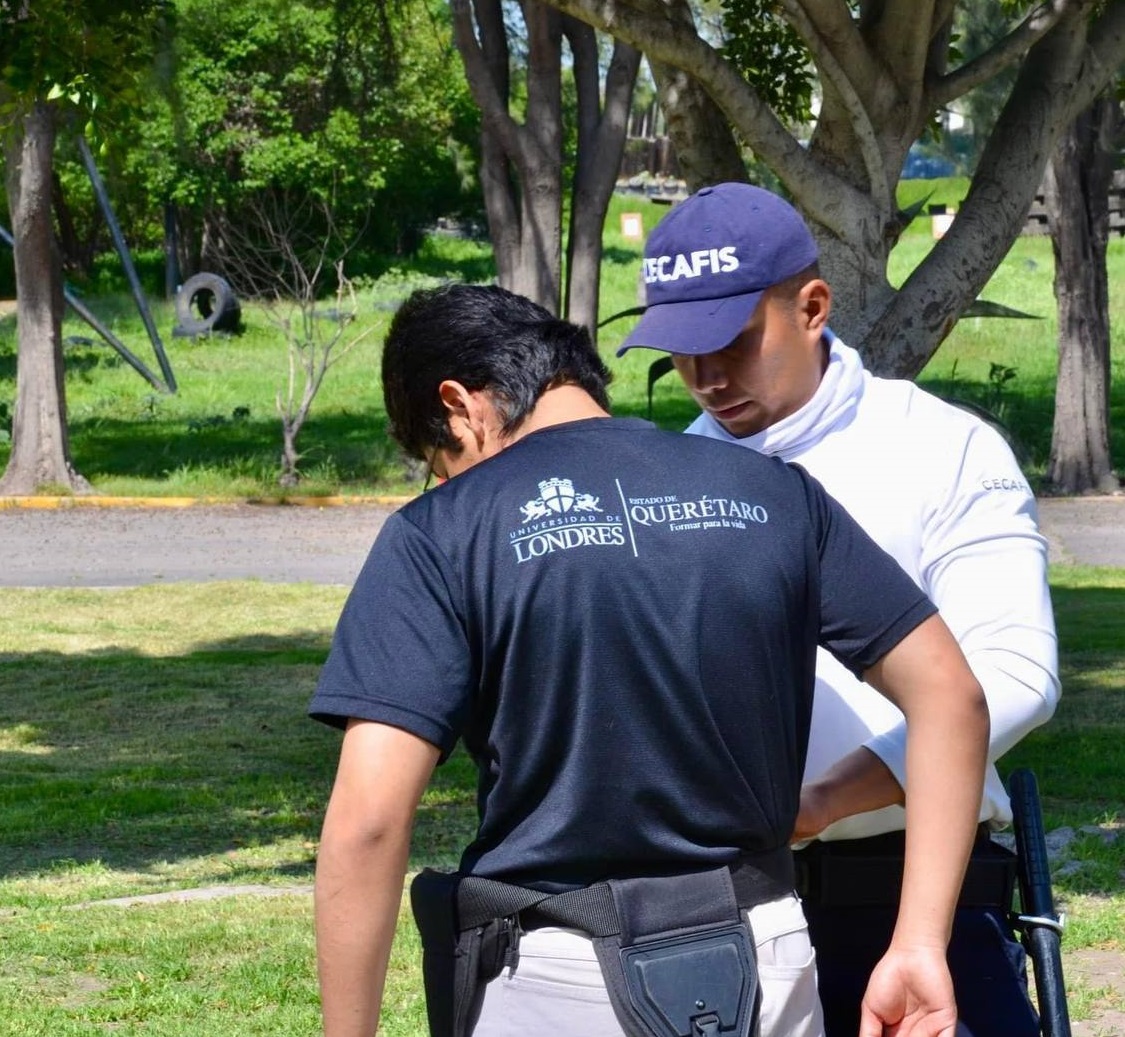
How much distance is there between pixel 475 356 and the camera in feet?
6.63

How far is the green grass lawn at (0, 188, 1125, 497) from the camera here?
1781 centimetres

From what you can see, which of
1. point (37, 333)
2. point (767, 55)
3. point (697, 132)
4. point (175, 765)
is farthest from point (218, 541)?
point (697, 132)

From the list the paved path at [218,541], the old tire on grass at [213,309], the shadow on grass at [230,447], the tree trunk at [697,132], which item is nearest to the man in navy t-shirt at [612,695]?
the tree trunk at [697,132]

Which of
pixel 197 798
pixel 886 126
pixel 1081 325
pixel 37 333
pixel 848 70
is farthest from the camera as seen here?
pixel 1081 325

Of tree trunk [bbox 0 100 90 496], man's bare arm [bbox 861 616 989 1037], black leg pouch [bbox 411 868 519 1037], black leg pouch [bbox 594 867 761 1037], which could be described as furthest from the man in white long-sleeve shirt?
tree trunk [bbox 0 100 90 496]

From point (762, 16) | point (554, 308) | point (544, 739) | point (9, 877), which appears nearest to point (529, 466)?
point (544, 739)

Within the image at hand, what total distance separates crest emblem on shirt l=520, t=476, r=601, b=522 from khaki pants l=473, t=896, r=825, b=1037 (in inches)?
18.3

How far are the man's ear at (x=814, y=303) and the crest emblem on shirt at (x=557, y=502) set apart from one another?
52cm

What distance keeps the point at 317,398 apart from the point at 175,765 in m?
16.2

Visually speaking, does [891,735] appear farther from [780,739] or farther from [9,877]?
[9,877]

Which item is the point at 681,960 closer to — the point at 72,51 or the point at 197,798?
the point at 197,798

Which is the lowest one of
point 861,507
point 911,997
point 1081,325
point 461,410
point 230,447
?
point 230,447

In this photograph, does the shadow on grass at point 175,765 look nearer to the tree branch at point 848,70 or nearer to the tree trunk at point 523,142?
the tree branch at point 848,70

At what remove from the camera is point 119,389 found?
2408 cm
